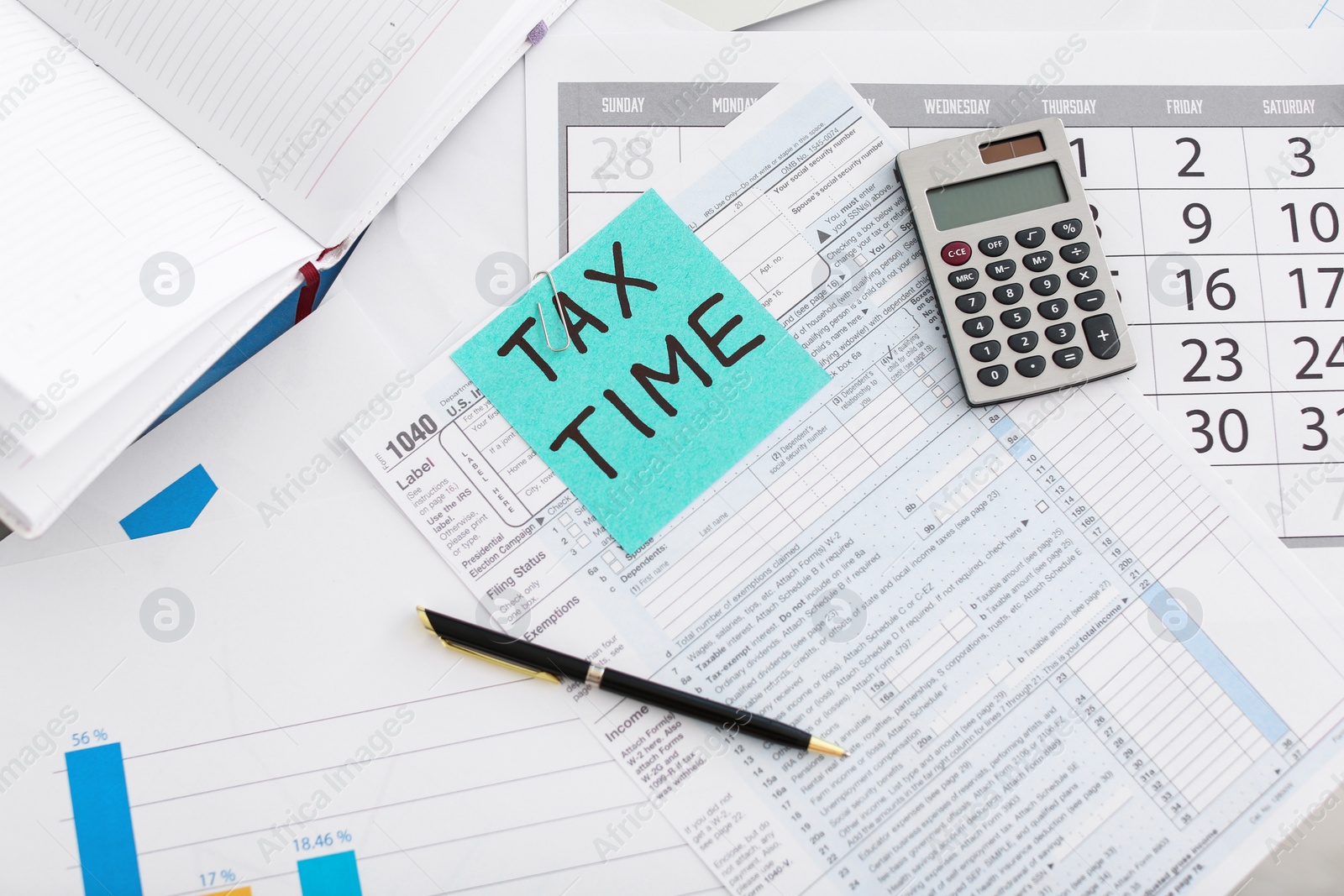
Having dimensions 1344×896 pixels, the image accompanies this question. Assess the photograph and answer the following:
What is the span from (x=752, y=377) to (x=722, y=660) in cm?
18

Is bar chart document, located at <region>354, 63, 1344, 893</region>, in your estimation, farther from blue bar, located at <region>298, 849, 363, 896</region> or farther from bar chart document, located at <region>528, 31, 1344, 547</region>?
blue bar, located at <region>298, 849, 363, 896</region>

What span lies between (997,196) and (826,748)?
0.35 metres

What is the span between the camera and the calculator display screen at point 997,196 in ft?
1.76

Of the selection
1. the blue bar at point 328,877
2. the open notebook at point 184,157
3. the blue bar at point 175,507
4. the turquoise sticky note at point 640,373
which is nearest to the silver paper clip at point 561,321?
the turquoise sticky note at point 640,373

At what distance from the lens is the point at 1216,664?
1.70 feet

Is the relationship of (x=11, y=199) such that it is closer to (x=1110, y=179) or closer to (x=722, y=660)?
(x=722, y=660)

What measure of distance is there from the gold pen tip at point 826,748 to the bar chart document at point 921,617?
0.01 meters

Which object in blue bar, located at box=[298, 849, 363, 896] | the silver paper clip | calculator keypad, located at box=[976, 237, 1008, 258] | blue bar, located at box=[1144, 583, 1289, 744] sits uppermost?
the silver paper clip

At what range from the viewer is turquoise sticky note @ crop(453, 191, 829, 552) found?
53 cm

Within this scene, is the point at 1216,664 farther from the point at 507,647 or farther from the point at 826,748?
the point at 507,647

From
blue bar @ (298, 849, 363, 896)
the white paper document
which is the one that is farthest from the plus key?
blue bar @ (298, 849, 363, 896)

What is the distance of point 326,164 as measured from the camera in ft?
1.69

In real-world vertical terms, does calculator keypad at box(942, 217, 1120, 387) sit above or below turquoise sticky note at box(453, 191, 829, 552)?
below

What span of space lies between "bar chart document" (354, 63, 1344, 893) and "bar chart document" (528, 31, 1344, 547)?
0.06m
